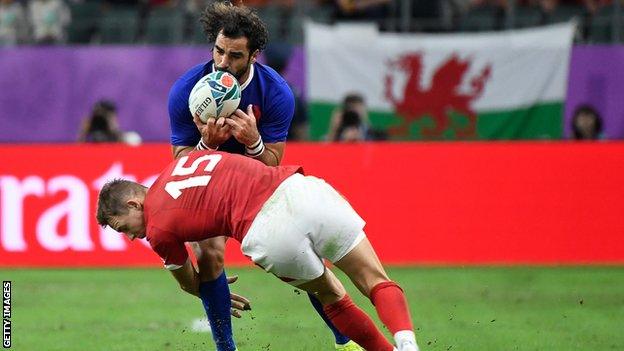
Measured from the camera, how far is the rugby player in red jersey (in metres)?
6.56

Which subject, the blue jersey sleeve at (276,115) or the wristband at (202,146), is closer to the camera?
the wristband at (202,146)

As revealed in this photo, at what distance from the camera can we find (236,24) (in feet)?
25.6

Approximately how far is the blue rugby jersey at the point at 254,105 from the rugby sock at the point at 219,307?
3.00ft

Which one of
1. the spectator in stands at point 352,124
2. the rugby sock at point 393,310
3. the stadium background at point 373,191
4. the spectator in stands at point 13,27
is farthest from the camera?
the spectator in stands at point 13,27

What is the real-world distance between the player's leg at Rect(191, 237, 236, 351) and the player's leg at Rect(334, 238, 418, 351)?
1.45m

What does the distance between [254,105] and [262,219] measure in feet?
5.39

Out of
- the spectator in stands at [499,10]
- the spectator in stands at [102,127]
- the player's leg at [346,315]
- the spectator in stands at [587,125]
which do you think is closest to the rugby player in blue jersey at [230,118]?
the player's leg at [346,315]

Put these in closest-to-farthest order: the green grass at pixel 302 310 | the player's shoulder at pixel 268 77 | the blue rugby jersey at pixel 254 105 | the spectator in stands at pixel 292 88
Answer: the blue rugby jersey at pixel 254 105, the player's shoulder at pixel 268 77, the green grass at pixel 302 310, the spectator in stands at pixel 292 88

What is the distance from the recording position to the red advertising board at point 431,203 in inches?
521

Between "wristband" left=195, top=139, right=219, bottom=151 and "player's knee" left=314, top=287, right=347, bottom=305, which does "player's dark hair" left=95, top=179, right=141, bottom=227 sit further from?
"player's knee" left=314, top=287, right=347, bottom=305

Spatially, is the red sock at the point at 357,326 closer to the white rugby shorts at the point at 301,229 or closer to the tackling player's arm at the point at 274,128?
the white rugby shorts at the point at 301,229

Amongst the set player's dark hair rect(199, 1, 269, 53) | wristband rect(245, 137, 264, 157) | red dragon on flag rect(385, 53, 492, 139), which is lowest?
red dragon on flag rect(385, 53, 492, 139)

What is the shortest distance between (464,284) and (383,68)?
4.94m

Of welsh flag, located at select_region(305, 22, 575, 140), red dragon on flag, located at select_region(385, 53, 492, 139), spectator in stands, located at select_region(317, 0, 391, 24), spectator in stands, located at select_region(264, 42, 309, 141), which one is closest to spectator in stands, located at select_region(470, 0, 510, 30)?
welsh flag, located at select_region(305, 22, 575, 140)
